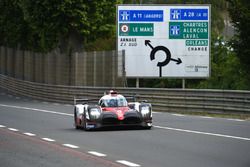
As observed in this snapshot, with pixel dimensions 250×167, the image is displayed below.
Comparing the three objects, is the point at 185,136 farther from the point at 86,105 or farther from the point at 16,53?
the point at 16,53

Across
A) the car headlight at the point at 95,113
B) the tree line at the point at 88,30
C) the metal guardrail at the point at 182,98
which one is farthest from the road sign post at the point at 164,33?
the car headlight at the point at 95,113

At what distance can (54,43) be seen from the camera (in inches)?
2324

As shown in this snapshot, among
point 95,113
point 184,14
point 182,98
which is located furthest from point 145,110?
point 184,14

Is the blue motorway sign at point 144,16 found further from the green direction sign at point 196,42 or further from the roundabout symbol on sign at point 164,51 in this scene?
the green direction sign at point 196,42

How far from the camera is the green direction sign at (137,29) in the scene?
37812mm

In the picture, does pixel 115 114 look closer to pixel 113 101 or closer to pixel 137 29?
pixel 113 101

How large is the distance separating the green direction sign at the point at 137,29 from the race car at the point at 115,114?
17.5 metres

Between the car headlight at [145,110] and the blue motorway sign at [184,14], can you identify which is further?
the blue motorway sign at [184,14]

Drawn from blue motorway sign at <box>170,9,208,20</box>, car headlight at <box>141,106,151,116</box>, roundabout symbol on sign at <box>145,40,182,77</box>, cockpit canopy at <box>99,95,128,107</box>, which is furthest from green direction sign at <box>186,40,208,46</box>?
car headlight at <box>141,106,151,116</box>

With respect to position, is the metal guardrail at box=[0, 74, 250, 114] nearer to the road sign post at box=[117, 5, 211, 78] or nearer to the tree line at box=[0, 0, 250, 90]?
the road sign post at box=[117, 5, 211, 78]

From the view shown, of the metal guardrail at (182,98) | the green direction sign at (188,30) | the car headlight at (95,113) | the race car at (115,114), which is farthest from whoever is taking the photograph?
the green direction sign at (188,30)

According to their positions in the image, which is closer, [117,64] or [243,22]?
[243,22]

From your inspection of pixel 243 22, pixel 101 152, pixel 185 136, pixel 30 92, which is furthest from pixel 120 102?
pixel 30 92

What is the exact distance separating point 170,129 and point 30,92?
29.8 meters
